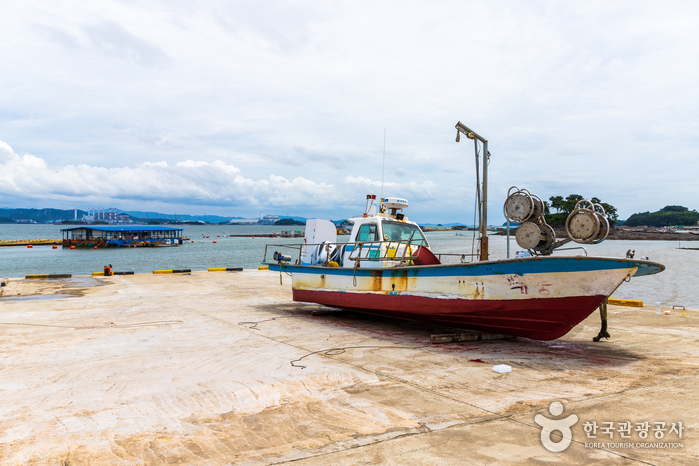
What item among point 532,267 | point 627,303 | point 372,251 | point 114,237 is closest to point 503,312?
point 532,267

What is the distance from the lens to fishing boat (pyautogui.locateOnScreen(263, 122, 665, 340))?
22.0ft

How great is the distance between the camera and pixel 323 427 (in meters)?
4.35

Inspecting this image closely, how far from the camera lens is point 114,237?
67062 millimetres

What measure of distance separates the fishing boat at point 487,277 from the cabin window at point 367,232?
0.02 meters

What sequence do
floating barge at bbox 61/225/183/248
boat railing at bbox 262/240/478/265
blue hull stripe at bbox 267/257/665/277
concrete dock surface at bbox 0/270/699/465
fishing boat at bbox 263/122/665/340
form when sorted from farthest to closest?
floating barge at bbox 61/225/183/248 < boat railing at bbox 262/240/478/265 < fishing boat at bbox 263/122/665/340 < blue hull stripe at bbox 267/257/665/277 < concrete dock surface at bbox 0/270/699/465

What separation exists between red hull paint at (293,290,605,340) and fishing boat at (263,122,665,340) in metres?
0.01

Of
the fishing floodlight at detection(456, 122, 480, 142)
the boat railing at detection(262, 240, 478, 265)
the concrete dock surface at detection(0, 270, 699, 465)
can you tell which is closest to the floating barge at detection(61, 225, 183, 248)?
the concrete dock surface at detection(0, 270, 699, 465)

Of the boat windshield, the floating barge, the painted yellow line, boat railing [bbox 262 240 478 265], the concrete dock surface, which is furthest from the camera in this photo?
the floating barge

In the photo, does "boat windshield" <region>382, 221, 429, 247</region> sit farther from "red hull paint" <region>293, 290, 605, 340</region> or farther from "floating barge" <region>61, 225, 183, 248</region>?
"floating barge" <region>61, 225, 183, 248</region>

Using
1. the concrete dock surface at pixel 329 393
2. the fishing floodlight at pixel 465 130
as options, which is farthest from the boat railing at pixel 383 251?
the fishing floodlight at pixel 465 130

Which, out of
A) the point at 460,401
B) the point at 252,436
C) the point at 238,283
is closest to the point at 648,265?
the point at 460,401

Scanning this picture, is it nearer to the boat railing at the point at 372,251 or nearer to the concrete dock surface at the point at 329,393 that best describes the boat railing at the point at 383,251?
the boat railing at the point at 372,251

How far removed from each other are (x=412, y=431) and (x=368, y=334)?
476cm

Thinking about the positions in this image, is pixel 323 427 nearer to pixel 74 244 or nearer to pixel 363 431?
pixel 363 431
